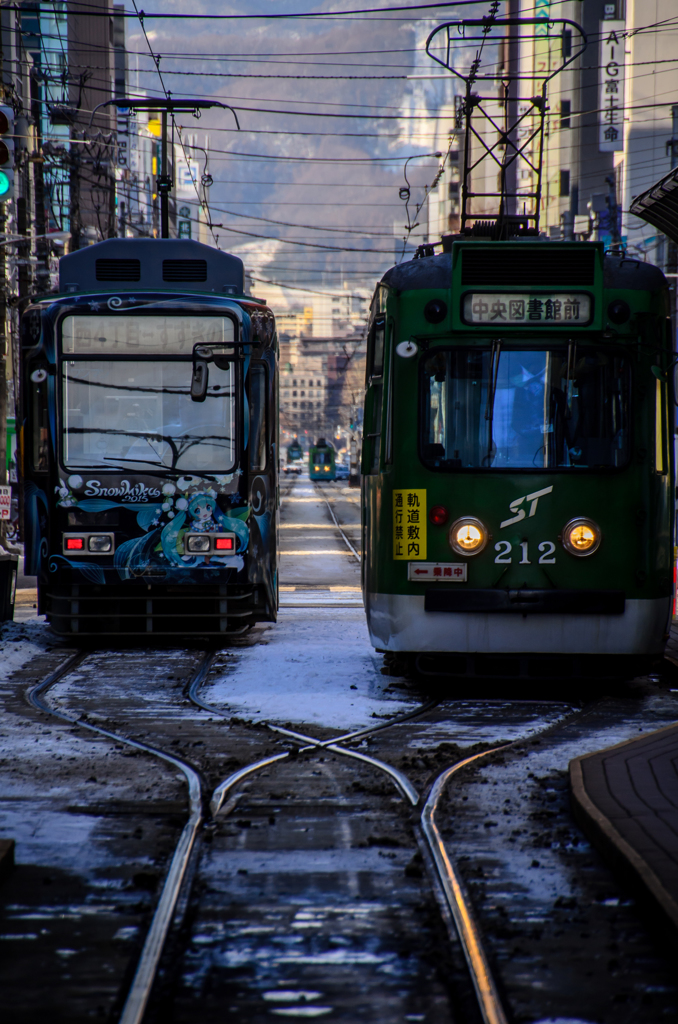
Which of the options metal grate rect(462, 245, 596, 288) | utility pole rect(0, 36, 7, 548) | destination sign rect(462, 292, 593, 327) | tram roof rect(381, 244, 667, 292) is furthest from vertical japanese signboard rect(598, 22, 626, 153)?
destination sign rect(462, 292, 593, 327)

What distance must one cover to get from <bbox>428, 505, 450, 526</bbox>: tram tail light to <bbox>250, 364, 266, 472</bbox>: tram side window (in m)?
3.02

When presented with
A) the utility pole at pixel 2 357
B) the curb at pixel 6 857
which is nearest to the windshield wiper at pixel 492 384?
the curb at pixel 6 857

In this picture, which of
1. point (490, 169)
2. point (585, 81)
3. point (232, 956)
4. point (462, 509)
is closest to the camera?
point (232, 956)

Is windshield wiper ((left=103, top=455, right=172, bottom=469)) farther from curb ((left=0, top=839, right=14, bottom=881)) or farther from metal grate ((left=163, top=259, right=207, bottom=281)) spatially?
curb ((left=0, top=839, right=14, bottom=881))

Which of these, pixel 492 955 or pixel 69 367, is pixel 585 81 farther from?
pixel 492 955

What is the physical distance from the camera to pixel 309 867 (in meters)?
5.38

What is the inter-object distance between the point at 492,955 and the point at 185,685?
6.09 m

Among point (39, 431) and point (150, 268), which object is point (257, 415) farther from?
point (39, 431)

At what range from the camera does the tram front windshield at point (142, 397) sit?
11969mm

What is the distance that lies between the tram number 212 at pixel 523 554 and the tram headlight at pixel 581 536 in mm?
126

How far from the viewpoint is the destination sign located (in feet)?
31.0

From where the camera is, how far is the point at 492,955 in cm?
441

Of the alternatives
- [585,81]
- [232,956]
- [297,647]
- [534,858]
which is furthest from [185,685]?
[585,81]

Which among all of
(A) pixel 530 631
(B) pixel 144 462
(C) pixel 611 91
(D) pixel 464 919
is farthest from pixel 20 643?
(C) pixel 611 91
